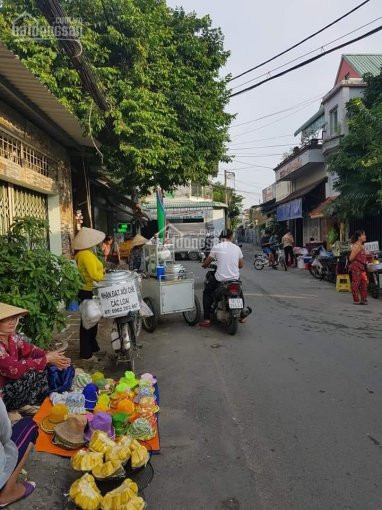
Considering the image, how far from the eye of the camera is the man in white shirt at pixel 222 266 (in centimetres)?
702

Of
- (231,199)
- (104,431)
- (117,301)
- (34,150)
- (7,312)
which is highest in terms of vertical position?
(231,199)

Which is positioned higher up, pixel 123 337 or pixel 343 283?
→ pixel 123 337

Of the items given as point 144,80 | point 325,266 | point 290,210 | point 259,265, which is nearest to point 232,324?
point 144,80

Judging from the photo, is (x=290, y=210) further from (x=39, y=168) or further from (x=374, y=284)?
(x=39, y=168)

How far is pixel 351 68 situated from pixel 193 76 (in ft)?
47.0

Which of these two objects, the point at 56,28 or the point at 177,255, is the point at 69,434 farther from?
the point at 177,255

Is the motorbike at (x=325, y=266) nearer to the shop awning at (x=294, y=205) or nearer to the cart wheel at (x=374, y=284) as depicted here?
the cart wheel at (x=374, y=284)

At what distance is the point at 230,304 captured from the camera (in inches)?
259

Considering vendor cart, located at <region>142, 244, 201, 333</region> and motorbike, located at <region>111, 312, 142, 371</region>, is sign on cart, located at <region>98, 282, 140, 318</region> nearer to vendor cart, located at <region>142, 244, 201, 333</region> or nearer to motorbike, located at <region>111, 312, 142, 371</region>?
motorbike, located at <region>111, 312, 142, 371</region>

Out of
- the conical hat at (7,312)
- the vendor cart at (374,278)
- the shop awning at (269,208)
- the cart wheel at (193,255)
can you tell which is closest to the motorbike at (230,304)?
the conical hat at (7,312)

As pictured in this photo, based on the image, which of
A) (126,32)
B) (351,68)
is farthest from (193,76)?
(351,68)

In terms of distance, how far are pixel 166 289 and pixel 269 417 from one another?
11.3 feet

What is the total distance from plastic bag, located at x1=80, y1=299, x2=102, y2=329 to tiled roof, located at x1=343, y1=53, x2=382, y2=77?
817 inches

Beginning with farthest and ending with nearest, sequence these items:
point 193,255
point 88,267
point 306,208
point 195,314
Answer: point 193,255
point 306,208
point 195,314
point 88,267
